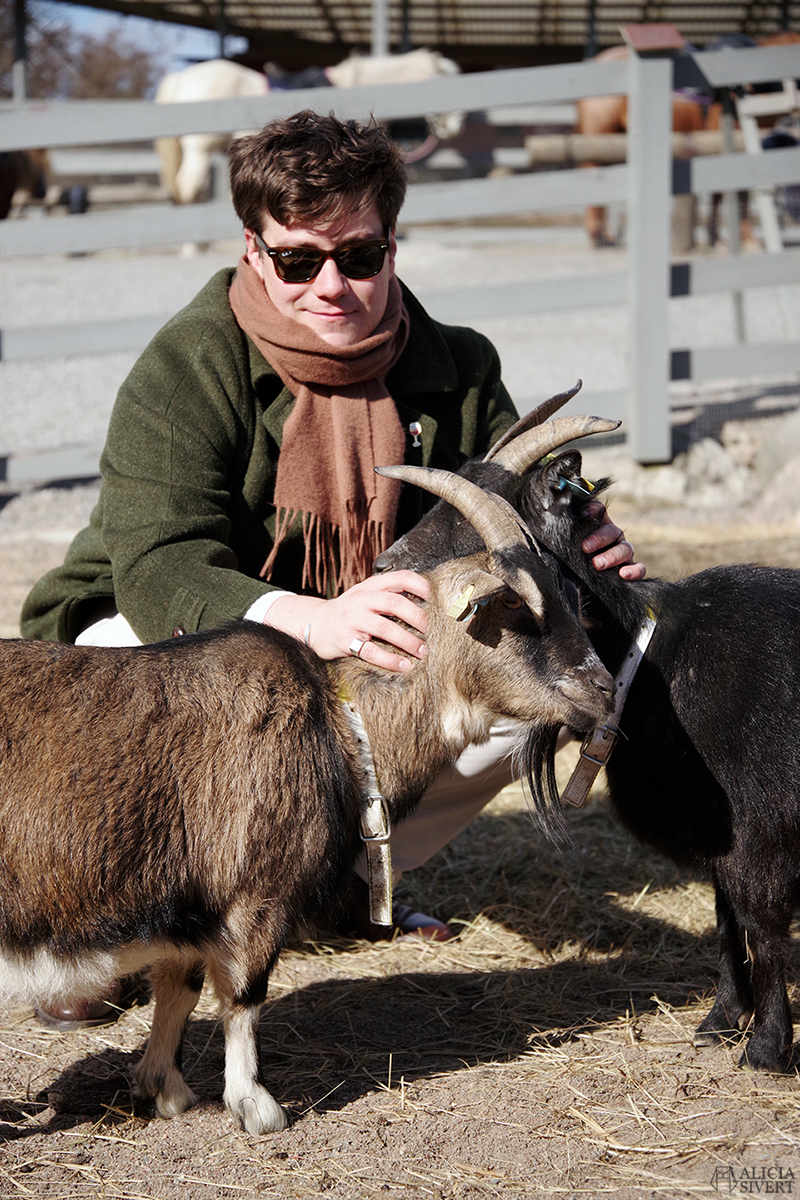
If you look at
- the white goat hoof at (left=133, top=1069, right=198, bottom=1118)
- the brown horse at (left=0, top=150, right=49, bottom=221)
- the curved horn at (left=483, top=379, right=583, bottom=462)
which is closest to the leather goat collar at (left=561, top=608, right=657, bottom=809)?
the curved horn at (left=483, top=379, right=583, bottom=462)

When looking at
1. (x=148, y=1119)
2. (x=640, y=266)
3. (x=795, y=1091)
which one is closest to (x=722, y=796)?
(x=795, y=1091)

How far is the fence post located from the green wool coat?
4017 mm

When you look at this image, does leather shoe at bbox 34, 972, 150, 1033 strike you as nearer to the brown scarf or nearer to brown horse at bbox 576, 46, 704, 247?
the brown scarf

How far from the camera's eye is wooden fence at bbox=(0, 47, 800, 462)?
6949mm

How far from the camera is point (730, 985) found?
285 cm

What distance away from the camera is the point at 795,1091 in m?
2.54

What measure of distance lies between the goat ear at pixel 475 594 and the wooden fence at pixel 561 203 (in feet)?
16.7

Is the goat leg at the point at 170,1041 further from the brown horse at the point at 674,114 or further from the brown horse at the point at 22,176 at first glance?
the brown horse at the point at 674,114

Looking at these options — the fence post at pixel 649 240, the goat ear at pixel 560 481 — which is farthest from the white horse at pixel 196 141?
the goat ear at pixel 560 481

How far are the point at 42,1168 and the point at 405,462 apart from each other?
1827 millimetres

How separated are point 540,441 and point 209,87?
1386 cm

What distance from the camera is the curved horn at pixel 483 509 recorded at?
237 centimetres

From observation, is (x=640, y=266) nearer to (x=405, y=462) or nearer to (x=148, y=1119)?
(x=405, y=462)

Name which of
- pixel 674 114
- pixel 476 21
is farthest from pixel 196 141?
pixel 476 21
